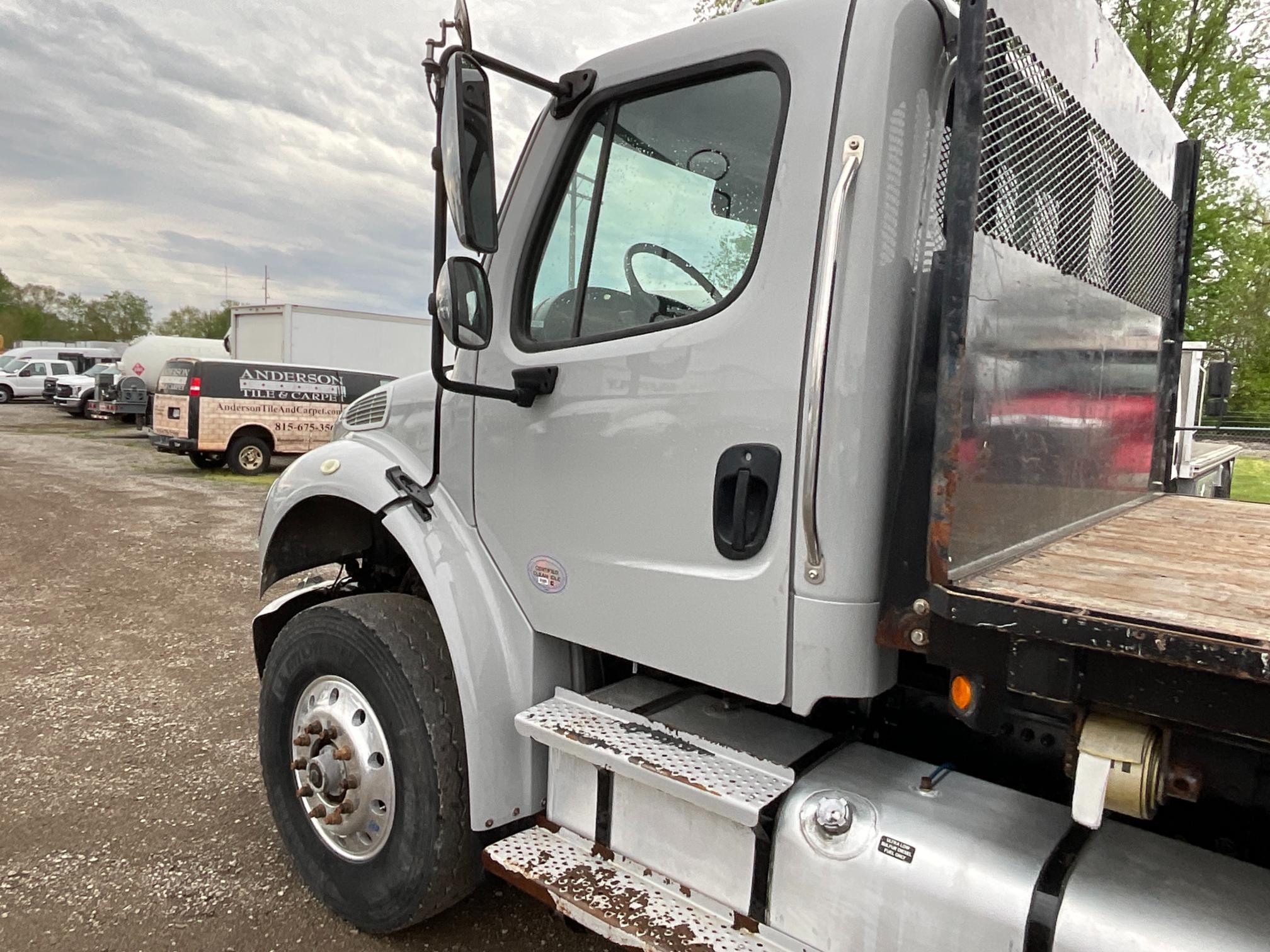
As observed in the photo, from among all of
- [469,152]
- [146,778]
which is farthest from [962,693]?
[146,778]

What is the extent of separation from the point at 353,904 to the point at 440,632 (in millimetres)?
897

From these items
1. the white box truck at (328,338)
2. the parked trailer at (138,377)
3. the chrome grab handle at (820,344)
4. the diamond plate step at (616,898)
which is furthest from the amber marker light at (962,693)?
the parked trailer at (138,377)

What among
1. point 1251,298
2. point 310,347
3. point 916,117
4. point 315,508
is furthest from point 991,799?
point 1251,298

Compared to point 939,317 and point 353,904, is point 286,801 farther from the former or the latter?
point 939,317

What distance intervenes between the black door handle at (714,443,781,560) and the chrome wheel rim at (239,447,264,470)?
15.4 metres

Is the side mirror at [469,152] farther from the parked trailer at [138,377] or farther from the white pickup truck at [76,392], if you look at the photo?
the white pickup truck at [76,392]

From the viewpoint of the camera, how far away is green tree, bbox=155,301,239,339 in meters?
78.5

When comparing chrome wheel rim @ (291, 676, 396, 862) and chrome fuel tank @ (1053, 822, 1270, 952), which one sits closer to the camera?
chrome fuel tank @ (1053, 822, 1270, 952)

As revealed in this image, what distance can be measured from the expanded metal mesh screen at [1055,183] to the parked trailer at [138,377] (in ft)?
82.2

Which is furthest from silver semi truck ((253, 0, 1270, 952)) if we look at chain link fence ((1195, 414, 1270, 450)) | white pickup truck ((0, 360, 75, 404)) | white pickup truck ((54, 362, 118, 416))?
white pickup truck ((0, 360, 75, 404))

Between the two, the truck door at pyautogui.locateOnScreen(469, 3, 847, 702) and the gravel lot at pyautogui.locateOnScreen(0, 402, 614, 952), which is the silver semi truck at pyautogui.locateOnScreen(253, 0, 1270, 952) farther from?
the gravel lot at pyautogui.locateOnScreen(0, 402, 614, 952)

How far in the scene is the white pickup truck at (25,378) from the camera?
34531 millimetres

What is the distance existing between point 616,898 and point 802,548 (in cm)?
100

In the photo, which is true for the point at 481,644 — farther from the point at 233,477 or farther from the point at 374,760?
the point at 233,477
